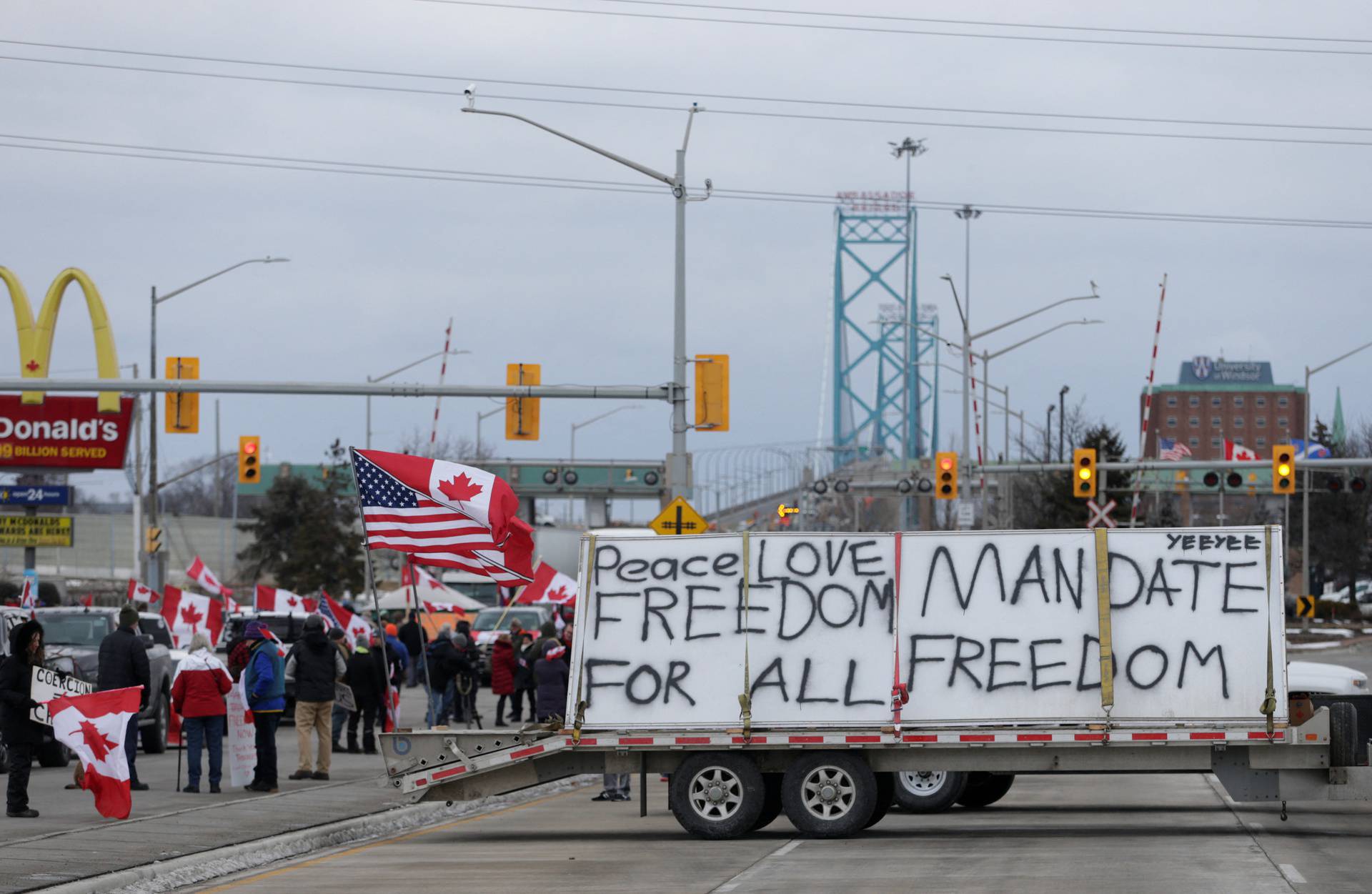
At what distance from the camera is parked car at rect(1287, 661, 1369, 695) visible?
1989 cm

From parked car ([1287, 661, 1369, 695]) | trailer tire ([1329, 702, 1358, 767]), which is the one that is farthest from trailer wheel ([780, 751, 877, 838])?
Answer: parked car ([1287, 661, 1369, 695])

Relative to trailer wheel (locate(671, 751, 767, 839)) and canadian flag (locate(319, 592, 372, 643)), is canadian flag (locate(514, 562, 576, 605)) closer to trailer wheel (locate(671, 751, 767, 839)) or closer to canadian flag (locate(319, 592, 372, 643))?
canadian flag (locate(319, 592, 372, 643))

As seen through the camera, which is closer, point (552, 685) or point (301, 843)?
point (301, 843)

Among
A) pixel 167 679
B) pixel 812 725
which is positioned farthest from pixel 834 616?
pixel 167 679

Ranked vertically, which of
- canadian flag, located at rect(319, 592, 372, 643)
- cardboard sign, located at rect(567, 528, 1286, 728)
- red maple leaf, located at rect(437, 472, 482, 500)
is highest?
red maple leaf, located at rect(437, 472, 482, 500)

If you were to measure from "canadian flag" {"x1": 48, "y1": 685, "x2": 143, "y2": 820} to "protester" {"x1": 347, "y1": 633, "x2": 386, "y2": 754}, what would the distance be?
8.24m

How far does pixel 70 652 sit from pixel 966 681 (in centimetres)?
1280

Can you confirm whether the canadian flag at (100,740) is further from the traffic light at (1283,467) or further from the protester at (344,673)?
the traffic light at (1283,467)

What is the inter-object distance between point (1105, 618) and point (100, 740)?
8573 millimetres

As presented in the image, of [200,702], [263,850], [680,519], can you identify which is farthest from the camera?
[680,519]

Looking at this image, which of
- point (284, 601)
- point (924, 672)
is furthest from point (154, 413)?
point (924, 672)

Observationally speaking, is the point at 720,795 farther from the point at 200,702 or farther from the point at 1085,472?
the point at 1085,472

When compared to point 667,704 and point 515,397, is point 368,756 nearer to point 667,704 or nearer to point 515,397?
point 515,397

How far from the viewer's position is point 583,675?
1554 cm
